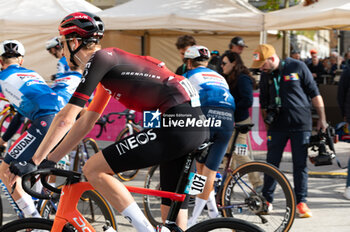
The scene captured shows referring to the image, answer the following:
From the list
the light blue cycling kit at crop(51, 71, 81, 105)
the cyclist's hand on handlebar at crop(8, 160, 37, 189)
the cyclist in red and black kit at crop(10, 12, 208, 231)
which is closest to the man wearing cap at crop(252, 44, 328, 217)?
the light blue cycling kit at crop(51, 71, 81, 105)

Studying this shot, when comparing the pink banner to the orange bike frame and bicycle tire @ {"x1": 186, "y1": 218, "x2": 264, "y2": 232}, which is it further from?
bicycle tire @ {"x1": 186, "y1": 218, "x2": 264, "y2": 232}

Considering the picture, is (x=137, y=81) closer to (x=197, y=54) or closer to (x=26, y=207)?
(x=26, y=207)

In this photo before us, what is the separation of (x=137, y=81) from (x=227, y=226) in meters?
1.01

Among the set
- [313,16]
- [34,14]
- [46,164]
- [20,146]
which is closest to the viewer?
[46,164]

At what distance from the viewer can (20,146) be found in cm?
455

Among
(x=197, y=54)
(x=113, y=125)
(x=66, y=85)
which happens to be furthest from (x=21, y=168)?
(x=113, y=125)

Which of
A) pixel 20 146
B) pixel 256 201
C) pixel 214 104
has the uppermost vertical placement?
pixel 214 104

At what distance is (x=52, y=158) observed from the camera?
9.74ft

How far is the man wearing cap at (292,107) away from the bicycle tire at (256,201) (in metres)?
0.83

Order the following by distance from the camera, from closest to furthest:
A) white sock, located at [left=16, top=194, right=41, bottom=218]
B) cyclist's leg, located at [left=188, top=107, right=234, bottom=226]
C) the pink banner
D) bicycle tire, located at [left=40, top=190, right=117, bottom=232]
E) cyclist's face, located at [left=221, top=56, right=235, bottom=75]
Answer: bicycle tire, located at [left=40, top=190, right=117, bottom=232], white sock, located at [left=16, top=194, right=41, bottom=218], cyclist's leg, located at [left=188, top=107, right=234, bottom=226], cyclist's face, located at [left=221, top=56, right=235, bottom=75], the pink banner

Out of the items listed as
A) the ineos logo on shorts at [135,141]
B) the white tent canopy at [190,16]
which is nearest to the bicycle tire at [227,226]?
the ineos logo on shorts at [135,141]

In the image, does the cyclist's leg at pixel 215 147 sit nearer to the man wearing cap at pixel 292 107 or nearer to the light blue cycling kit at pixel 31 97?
the man wearing cap at pixel 292 107

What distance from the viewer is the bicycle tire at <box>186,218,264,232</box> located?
9.24 feet

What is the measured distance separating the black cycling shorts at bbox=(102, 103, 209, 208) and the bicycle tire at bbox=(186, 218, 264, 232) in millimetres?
453
